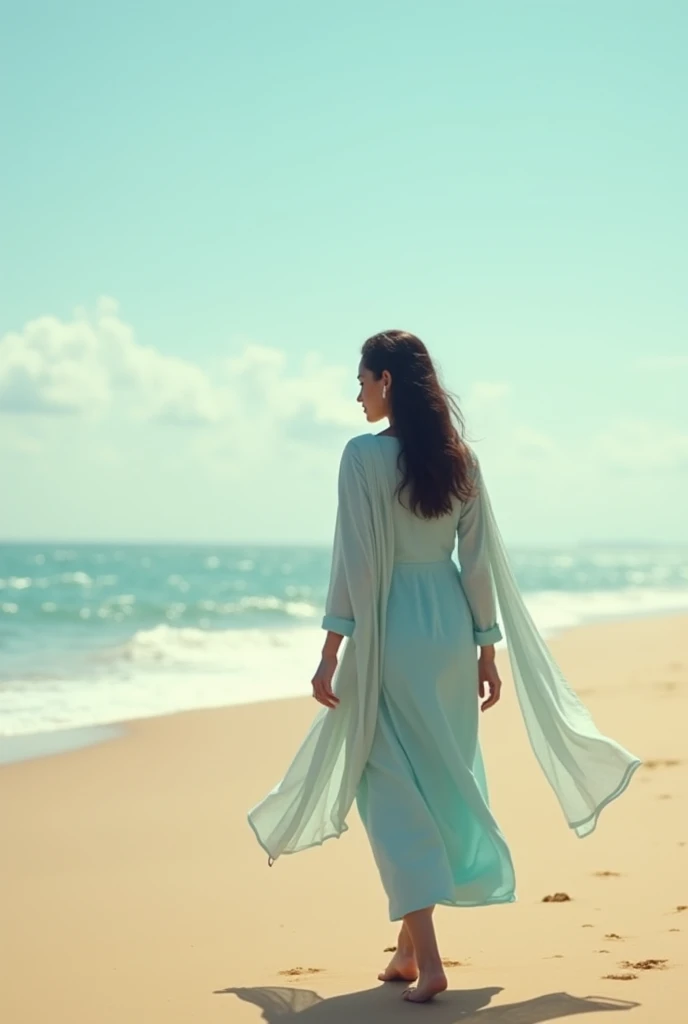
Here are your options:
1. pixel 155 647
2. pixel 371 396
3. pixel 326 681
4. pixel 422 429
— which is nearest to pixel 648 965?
pixel 326 681

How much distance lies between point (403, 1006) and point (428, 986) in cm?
9

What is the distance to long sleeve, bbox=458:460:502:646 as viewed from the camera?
3.78m

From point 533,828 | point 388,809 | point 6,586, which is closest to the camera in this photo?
point 388,809

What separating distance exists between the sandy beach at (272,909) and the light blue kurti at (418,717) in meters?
0.39

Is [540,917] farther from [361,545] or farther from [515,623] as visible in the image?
[361,545]

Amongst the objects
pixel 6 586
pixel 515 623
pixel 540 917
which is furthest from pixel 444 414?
pixel 6 586

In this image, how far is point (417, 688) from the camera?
3.60 meters

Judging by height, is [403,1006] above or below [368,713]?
below

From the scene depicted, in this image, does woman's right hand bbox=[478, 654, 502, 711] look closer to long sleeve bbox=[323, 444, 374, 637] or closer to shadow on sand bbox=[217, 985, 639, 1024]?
long sleeve bbox=[323, 444, 374, 637]

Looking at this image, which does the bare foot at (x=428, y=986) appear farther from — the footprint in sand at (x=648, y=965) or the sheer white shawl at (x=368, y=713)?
the footprint in sand at (x=648, y=965)

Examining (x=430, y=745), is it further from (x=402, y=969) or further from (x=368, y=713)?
(x=402, y=969)

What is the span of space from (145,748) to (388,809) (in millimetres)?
4571

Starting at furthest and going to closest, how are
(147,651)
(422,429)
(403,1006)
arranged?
(147,651) → (422,429) → (403,1006)

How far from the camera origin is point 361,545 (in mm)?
3668
